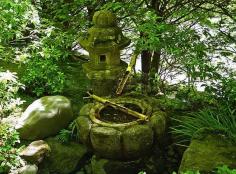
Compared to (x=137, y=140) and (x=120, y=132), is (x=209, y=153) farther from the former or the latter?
(x=120, y=132)

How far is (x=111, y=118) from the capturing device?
513 cm

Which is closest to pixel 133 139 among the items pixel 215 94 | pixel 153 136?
pixel 153 136

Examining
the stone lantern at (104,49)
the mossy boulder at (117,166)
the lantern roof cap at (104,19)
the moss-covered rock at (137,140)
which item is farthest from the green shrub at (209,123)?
the lantern roof cap at (104,19)

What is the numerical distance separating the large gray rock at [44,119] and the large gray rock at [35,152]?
13.6 inches

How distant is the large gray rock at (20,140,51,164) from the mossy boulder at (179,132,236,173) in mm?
2237

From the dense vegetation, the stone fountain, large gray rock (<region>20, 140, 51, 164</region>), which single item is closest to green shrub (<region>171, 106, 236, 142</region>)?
the dense vegetation

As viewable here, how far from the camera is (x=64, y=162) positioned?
17.6ft

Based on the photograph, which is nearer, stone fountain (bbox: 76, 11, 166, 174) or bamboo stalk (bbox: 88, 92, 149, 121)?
stone fountain (bbox: 76, 11, 166, 174)

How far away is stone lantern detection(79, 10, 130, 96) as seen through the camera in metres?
5.19

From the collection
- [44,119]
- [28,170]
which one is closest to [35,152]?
[28,170]

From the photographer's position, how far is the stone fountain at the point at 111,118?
15.3ft

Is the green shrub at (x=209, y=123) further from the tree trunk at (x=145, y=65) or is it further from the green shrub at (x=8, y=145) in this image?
the green shrub at (x=8, y=145)

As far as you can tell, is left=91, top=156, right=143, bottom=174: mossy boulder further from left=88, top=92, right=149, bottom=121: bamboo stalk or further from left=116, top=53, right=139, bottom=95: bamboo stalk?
left=116, top=53, right=139, bottom=95: bamboo stalk

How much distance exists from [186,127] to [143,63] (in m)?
1.92
